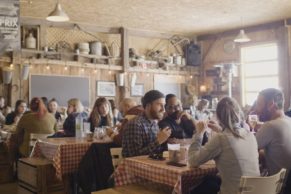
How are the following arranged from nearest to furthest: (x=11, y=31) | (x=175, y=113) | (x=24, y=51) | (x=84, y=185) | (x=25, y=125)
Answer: (x=84, y=185) → (x=175, y=113) → (x=25, y=125) → (x=11, y=31) → (x=24, y=51)

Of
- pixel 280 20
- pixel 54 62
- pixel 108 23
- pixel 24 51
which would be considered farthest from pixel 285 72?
pixel 24 51

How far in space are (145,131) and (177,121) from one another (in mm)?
1158

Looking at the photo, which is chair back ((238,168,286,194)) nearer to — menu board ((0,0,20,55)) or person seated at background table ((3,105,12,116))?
menu board ((0,0,20,55))

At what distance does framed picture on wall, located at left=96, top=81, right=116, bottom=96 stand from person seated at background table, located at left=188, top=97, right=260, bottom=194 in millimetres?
7232

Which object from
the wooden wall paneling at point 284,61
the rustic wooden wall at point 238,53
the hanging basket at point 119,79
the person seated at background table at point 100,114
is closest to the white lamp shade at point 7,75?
the hanging basket at point 119,79

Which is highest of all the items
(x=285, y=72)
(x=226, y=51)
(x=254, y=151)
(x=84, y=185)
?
(x=226, y=51)

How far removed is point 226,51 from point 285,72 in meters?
1.99

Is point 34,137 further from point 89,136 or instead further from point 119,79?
point 119,79

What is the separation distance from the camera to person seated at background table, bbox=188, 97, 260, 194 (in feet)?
7.94

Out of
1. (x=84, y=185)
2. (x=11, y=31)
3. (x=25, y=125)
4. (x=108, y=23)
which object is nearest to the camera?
(x=84, y=185)

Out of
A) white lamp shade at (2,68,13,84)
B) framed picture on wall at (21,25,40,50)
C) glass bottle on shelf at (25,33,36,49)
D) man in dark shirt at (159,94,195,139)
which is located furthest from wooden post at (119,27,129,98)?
man in dark shirt at (159,94,195,139)

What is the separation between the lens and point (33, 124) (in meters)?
5.27

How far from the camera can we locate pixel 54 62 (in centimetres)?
881

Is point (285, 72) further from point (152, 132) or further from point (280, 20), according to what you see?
point (152, 132)
